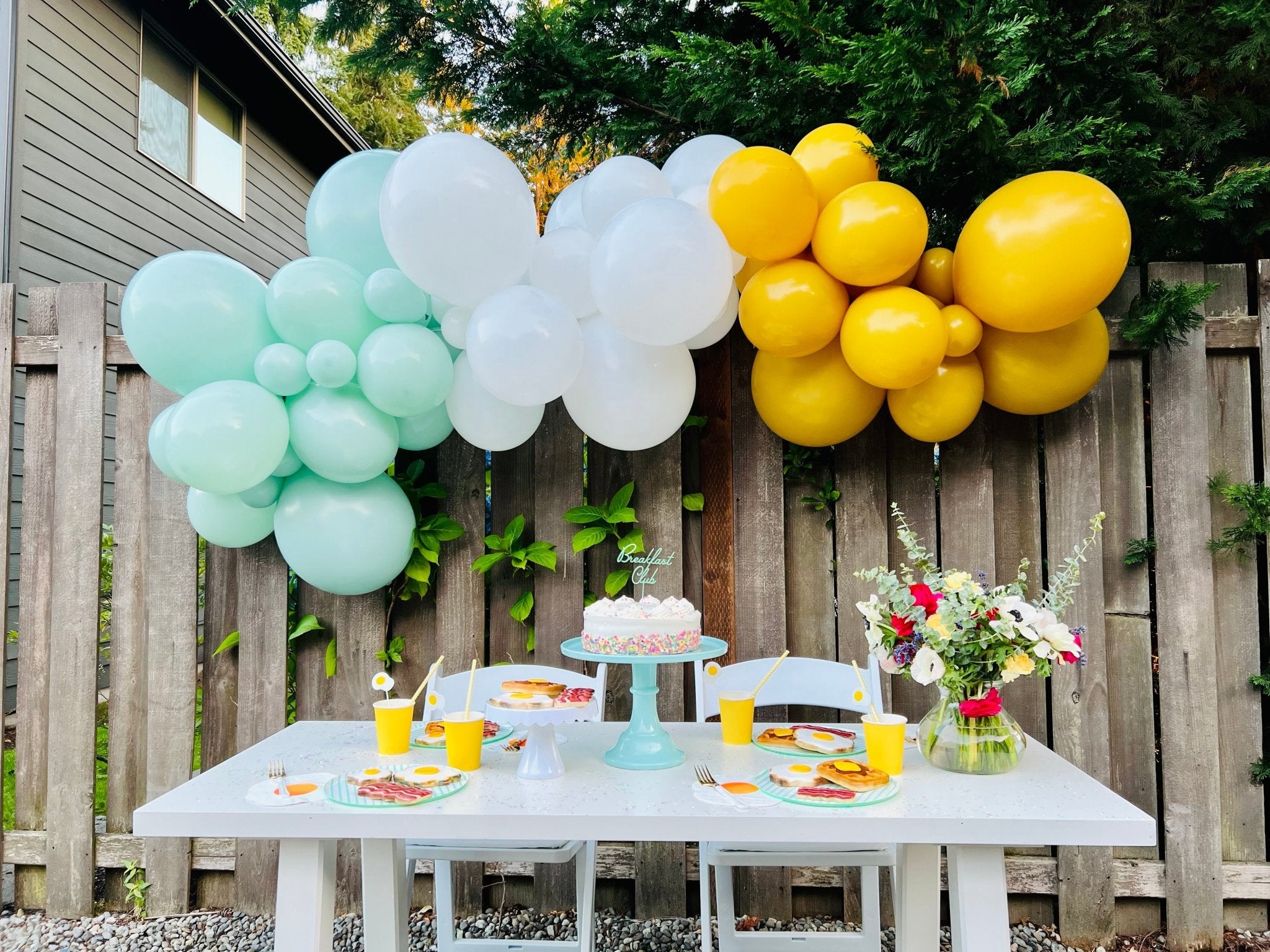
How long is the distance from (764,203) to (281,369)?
135 centimetres

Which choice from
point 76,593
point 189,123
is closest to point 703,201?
point 76,593

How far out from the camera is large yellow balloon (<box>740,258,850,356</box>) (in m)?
2.21

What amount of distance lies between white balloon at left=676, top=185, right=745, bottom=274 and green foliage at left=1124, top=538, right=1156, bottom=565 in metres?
1.53

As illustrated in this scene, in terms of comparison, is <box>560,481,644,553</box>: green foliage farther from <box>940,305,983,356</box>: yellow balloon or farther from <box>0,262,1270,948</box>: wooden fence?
<box>940,305,983,356</box>: yellow balloon

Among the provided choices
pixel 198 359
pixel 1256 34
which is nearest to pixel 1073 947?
pixel 1256 34

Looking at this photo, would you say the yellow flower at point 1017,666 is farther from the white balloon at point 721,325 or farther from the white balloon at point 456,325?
the white balloon at point 456,325

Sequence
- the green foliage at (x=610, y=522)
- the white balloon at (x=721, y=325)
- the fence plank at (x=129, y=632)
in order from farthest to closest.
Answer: the fence plank at (x=129, y=632)
the green foliage at (x=610, y=522)
the white balloon at (x=721, y=325)

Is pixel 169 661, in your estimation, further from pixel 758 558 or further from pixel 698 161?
pixel 698 161

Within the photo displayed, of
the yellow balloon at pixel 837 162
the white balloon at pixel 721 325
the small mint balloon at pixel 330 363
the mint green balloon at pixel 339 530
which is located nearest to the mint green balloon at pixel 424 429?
the mint green balloon at pixel 339 530

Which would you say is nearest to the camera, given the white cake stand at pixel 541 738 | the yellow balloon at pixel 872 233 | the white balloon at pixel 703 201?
the white cake stand at pixel 541 738

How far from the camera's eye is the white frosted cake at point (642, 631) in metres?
1.91

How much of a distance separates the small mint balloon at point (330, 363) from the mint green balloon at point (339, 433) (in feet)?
0.21

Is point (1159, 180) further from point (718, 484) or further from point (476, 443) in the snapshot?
point (476, 443)

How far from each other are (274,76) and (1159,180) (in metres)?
6.63
